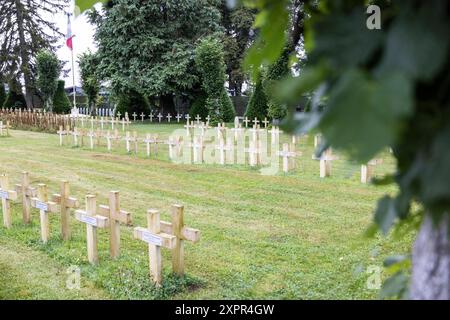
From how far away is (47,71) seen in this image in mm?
30328

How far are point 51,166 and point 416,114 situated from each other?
11.8 m

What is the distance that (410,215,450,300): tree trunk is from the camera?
99 centimetres

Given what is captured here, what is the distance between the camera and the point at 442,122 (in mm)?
793

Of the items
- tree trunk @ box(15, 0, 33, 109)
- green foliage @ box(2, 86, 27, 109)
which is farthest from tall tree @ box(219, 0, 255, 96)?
green foliage @ box(2, 86, 27, 109)

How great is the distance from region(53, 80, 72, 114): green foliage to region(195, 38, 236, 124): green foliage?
12607mm

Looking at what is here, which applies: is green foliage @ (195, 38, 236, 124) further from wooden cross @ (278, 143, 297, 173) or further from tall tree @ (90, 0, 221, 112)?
wooden cross @ (278, 143, 297, 173)

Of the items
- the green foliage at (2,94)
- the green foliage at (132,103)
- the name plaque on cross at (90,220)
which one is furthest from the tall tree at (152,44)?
the name plaque on cross at (90,220)

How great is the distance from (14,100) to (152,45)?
15.0 m

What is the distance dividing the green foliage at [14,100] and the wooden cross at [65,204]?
109 ft

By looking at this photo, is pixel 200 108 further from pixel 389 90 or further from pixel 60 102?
pixel 389 90

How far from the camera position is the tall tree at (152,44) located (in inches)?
1059

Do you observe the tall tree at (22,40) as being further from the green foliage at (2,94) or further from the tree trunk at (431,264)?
the tree trunk at (431,264)
